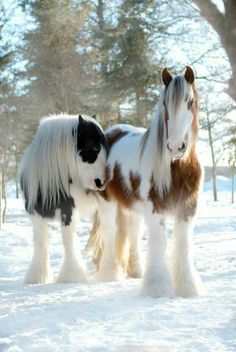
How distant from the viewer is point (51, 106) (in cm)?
1842

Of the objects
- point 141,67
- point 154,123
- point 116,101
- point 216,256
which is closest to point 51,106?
point 116,101

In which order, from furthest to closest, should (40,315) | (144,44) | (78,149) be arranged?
(144,44), (78,149), (40,315)

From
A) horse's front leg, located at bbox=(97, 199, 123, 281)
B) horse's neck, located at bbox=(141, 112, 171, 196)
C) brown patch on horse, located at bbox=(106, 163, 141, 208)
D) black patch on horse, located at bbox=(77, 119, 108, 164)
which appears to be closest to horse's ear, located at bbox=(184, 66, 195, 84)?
horse's neck, located at bbox=(141, 112, 171, 196)

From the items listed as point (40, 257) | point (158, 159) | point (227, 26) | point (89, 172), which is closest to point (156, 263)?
point (158, 159)

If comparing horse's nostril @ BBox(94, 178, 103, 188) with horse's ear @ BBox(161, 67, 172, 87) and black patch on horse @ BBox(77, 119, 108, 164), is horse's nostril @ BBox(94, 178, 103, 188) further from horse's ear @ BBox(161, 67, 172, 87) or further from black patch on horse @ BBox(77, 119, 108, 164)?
horse's ear @ BBox(161, 67, 172, 87)

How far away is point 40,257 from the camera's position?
5.46m

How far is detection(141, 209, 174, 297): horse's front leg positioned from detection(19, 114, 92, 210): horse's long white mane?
1.34 meters

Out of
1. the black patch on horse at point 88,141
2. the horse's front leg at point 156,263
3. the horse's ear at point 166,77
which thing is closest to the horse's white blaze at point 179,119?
the horse's ear at point 166,77

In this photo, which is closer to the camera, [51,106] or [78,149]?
[78,149]

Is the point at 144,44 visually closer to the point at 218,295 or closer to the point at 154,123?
the point at 154,123

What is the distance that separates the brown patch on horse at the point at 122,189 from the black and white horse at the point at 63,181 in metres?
0.16

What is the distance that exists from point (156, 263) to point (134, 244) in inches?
64.1

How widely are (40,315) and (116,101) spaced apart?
12.5 meters

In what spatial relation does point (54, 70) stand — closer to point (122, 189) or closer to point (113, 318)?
point (122, 189)
